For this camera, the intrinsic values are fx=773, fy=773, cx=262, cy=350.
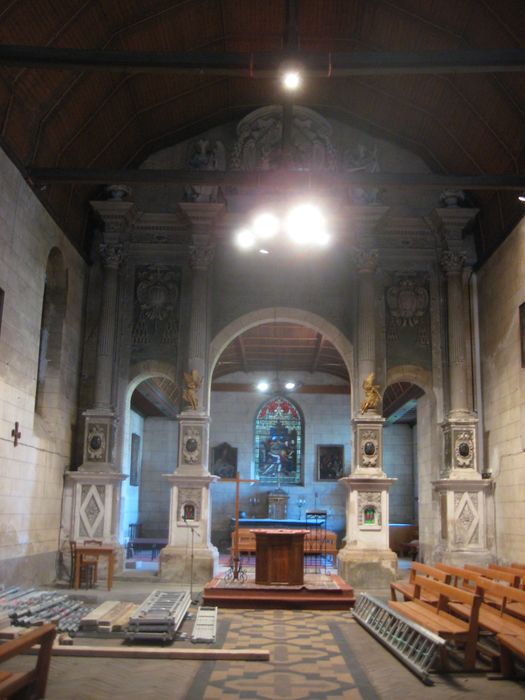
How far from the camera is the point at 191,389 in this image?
617 inches

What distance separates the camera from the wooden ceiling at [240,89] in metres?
12.0

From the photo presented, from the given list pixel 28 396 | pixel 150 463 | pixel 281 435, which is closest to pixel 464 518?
pixel 28 396

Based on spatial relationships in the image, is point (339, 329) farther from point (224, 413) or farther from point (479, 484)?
point (224, 413)

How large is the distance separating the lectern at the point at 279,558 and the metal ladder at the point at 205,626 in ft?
6.63

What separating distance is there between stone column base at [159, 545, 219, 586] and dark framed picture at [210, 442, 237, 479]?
1051cm

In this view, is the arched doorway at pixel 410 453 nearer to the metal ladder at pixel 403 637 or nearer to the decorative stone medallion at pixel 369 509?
the decorative stone medallion at pixel 369 509

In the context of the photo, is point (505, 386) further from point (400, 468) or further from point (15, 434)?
point (400, 468)

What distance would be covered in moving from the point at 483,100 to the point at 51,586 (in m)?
11.7

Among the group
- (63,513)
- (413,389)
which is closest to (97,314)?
(63,513)

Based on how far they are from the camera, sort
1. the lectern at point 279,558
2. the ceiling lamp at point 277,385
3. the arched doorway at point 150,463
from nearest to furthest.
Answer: the lectern at point 279,558 → the arched doorway at point 150,463 → the ceiling lamp at point 277,385

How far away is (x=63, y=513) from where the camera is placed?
15164 millimetres

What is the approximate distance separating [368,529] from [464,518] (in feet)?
6.11

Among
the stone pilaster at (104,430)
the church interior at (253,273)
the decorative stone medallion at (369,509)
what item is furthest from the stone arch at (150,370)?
the decorative stone medallion at (369,509)

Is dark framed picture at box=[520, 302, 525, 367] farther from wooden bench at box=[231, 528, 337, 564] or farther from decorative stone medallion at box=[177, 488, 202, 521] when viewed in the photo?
wooden bench at box=[231, 528, 337, 564]
